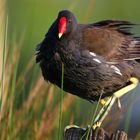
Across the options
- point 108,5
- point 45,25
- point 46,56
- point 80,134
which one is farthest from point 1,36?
point 108,5

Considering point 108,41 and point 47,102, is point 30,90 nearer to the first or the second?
point 47,102

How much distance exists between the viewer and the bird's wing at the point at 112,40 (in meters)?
6.20

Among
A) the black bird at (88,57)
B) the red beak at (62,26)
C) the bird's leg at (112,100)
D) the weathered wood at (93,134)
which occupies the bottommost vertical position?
the bird's leg at (112,100)

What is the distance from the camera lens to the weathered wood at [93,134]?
15.9 feet

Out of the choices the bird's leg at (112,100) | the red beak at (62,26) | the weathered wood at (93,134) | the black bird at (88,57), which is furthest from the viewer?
the red beak at (62,26)

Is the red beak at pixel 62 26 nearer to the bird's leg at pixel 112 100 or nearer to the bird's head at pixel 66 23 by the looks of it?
the bird's head at pixel 66 23

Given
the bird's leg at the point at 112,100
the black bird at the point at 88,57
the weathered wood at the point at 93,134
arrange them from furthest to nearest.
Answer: the black bird at the point at 88,57 → the bird's leg at the point at 112,100 → the weathered wood at the point at 93,134

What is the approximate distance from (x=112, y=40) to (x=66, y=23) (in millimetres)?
401

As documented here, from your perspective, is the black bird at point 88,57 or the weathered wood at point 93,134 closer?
the weathered wood at point 93,134

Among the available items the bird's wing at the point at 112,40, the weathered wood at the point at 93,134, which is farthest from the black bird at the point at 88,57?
the weathered wood at the point at 93,134

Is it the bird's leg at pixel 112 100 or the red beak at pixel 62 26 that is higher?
the red beak at pixel 62 26

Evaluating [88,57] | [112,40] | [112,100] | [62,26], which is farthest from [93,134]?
[112,40]

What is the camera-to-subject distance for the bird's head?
6164 millimetres

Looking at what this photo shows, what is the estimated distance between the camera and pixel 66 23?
6211 mm
